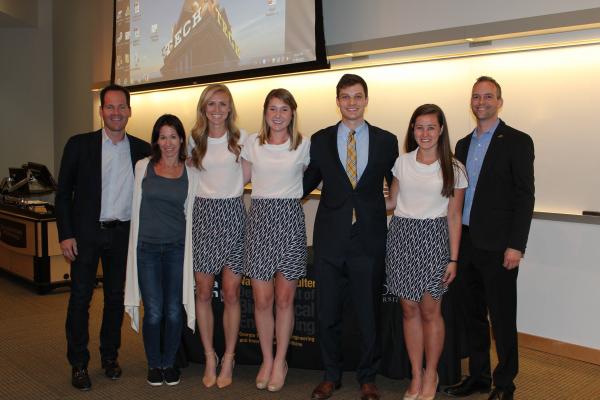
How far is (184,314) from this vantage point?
369cm

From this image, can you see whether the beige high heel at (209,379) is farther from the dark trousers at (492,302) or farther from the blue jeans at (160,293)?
the dark trousers at (492,302)

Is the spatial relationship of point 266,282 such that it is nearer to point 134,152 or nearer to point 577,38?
point 134,152

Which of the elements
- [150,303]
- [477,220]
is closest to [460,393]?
[477,220]

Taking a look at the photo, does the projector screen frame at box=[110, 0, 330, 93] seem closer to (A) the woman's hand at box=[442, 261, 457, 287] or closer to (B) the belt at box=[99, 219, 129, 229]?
(B) the belt at box=[99, 219, 129, 229]

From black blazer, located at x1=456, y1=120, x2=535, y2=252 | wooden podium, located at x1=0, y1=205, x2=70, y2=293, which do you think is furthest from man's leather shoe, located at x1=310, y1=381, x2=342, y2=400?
wooden podium, located at x1=0, y1=205, x2=70, y2=293

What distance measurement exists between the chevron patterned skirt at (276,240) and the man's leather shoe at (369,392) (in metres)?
0.69

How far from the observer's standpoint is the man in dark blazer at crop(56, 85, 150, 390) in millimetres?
3369

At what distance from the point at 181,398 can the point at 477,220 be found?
1.87 metres

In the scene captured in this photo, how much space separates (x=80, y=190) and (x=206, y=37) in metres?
3.01

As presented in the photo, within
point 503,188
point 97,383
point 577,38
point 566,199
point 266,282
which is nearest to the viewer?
point 503,188

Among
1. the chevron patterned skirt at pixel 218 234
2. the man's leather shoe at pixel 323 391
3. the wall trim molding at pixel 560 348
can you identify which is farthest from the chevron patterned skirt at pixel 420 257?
the wall trim molding at pixel 560 348

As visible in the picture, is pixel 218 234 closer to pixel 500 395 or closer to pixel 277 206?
pixel 277 206

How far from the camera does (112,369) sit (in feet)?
11.8

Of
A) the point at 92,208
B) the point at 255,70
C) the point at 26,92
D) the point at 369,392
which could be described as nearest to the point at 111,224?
the point at 92,208
